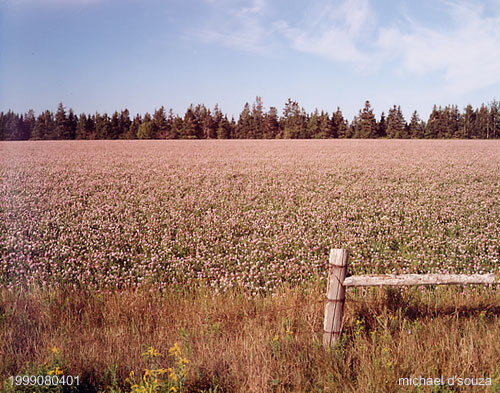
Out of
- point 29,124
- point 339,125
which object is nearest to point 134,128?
point 29,124

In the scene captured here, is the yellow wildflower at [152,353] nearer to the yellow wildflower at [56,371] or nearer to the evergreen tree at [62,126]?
the yellow wildflower at [56,371]

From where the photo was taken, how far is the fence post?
12.8ft

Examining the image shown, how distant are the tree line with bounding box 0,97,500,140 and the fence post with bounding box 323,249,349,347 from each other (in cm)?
7458

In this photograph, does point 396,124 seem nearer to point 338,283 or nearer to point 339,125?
point 339,125

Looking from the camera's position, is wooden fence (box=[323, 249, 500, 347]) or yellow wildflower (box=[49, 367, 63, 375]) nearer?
yellow wildflower (box=[49, 367, 63, 375])

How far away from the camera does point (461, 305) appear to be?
16.3 feet

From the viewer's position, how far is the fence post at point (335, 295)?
3912 mm

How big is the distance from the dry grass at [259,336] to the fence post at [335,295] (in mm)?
202

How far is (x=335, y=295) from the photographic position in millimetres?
3934

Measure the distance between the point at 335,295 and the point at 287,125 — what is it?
256 feet
